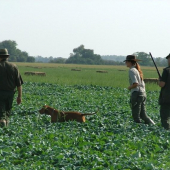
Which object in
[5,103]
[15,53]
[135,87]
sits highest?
[15,53]

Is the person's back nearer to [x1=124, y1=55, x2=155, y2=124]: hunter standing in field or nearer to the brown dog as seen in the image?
the brown dog

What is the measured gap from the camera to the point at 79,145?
880cm

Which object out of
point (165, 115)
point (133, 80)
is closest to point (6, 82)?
point (133, 80)

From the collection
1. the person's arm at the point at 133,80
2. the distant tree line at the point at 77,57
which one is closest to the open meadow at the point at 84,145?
the person's arm at the point at 133,80

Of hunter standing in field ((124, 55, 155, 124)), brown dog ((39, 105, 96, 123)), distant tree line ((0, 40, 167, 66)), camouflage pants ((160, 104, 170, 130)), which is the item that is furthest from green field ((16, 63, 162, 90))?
distant tree line ((0, 40, 167, 66))

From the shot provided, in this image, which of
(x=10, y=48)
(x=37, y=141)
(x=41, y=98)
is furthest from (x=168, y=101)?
(x=10, y=48)

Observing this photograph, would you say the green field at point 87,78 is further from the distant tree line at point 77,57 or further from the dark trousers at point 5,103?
the distant tree line at point 77,57

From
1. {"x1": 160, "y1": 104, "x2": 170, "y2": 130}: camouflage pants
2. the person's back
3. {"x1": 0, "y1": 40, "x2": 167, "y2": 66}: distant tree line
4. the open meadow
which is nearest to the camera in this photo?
the open meadow

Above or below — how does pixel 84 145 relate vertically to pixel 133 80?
below

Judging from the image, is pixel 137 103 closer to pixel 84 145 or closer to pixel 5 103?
pixel 84 145

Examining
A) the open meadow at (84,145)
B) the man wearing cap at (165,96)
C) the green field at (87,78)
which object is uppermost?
the man wearing cap at (165,96)

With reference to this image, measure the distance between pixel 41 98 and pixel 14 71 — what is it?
26.9ft

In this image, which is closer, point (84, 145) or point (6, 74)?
point (84, 145)

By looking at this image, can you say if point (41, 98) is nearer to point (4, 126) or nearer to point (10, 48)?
point (4, 126)
